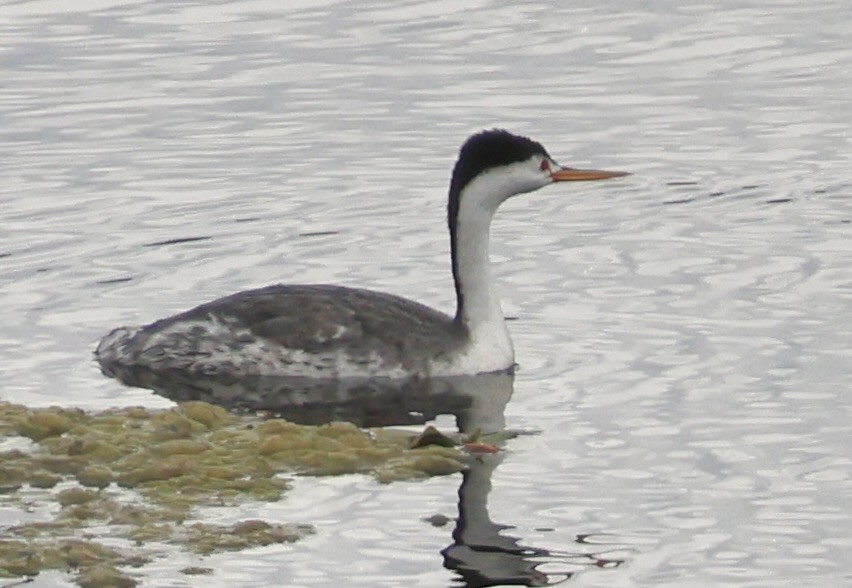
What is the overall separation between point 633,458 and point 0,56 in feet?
49.4

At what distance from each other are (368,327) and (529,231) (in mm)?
3852

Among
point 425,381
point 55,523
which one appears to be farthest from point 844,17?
point 55,523

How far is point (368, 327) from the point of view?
16.9m

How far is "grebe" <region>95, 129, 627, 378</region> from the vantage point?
55.3 feet

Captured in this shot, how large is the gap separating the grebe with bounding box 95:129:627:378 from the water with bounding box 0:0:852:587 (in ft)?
1.62

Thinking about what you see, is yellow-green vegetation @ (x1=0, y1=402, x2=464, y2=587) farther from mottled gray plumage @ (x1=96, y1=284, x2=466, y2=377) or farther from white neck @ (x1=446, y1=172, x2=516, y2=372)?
white neck @ (x1=446, y1=172, x2=516, y2=372)

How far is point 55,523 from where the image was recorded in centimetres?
1253

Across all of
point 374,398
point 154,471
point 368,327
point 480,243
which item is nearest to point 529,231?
point 480,243

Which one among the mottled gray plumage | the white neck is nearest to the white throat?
the white neck

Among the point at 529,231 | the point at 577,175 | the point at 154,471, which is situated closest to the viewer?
the point at 154,471

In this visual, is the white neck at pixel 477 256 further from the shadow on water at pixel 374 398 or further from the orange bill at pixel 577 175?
the shadow on water at pixel 374 398

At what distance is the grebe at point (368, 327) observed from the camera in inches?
663

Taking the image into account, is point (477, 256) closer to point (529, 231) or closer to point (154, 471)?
point (529, 231)

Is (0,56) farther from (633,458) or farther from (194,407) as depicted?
(633,458)
